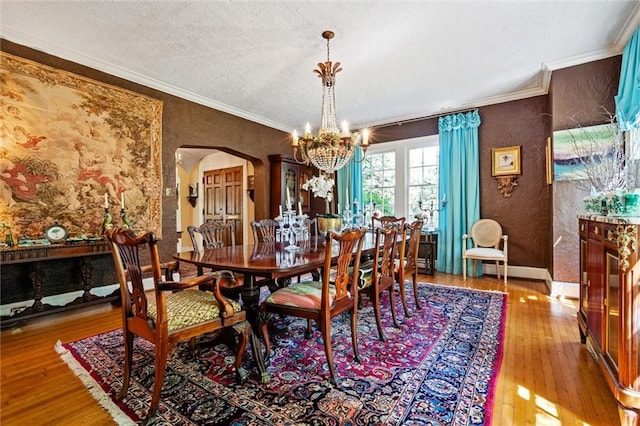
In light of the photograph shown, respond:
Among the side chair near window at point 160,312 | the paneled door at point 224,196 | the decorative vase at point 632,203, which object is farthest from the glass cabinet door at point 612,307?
the paneled door at point 224,196

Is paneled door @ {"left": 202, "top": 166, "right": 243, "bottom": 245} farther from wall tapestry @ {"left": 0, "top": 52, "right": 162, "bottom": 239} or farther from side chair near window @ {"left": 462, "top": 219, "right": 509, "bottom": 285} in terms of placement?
side chair near window @ {"left": 462, "top": 219, "right": 509, "bottom": 285}

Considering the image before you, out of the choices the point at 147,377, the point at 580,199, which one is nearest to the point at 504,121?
the point at 580,199

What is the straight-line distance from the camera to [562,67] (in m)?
3.51

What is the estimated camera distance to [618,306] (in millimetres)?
1435

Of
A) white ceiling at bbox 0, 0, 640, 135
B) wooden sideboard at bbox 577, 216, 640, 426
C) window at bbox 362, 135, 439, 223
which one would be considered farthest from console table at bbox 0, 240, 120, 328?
wooden sideboard at bbox 577, 216, 640, 426

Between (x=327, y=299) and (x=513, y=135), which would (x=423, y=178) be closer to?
(x=513, y=135)

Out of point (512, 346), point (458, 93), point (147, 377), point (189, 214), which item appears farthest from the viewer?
point (189, 214)

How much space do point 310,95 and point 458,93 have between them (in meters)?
2.19

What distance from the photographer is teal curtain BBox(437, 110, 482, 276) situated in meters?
4.73

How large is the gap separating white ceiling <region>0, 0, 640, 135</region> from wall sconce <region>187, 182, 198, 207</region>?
402 cm

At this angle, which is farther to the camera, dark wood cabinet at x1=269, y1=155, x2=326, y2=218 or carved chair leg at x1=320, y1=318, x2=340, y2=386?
dark wood cabinet at x1=269, y1=155, x2=326, y2=218

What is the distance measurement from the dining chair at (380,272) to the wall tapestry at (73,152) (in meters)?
2.99

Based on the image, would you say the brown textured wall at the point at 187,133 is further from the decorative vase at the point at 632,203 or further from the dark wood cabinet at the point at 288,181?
the decorative vase at the point at 632,203

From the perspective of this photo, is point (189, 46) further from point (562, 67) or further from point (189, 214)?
point (189, 214)
